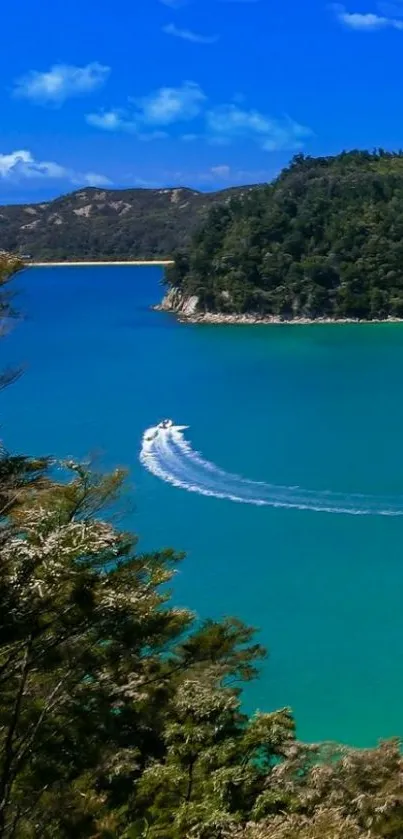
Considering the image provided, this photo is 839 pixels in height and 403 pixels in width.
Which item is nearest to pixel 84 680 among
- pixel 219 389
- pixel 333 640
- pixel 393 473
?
pixel 333 640

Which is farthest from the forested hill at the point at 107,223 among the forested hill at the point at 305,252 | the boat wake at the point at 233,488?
the boat wake at the point at 233,488

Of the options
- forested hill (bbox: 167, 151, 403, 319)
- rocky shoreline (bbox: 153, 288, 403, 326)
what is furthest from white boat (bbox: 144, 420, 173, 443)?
forested hill (bbox: 167, 151, 403, 319)

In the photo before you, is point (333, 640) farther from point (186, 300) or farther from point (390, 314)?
point (186, 300)

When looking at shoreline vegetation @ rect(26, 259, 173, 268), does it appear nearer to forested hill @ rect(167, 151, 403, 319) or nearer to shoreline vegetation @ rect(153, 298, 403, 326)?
forested hill @ rect(167, 151, 403, 319)

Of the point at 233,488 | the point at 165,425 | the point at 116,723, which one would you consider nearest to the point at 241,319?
the point at 165,425

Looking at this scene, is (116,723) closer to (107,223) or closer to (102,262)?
(102,262)

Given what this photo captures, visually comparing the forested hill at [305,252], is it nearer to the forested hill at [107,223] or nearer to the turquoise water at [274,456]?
the turquoise water at [274,456]
